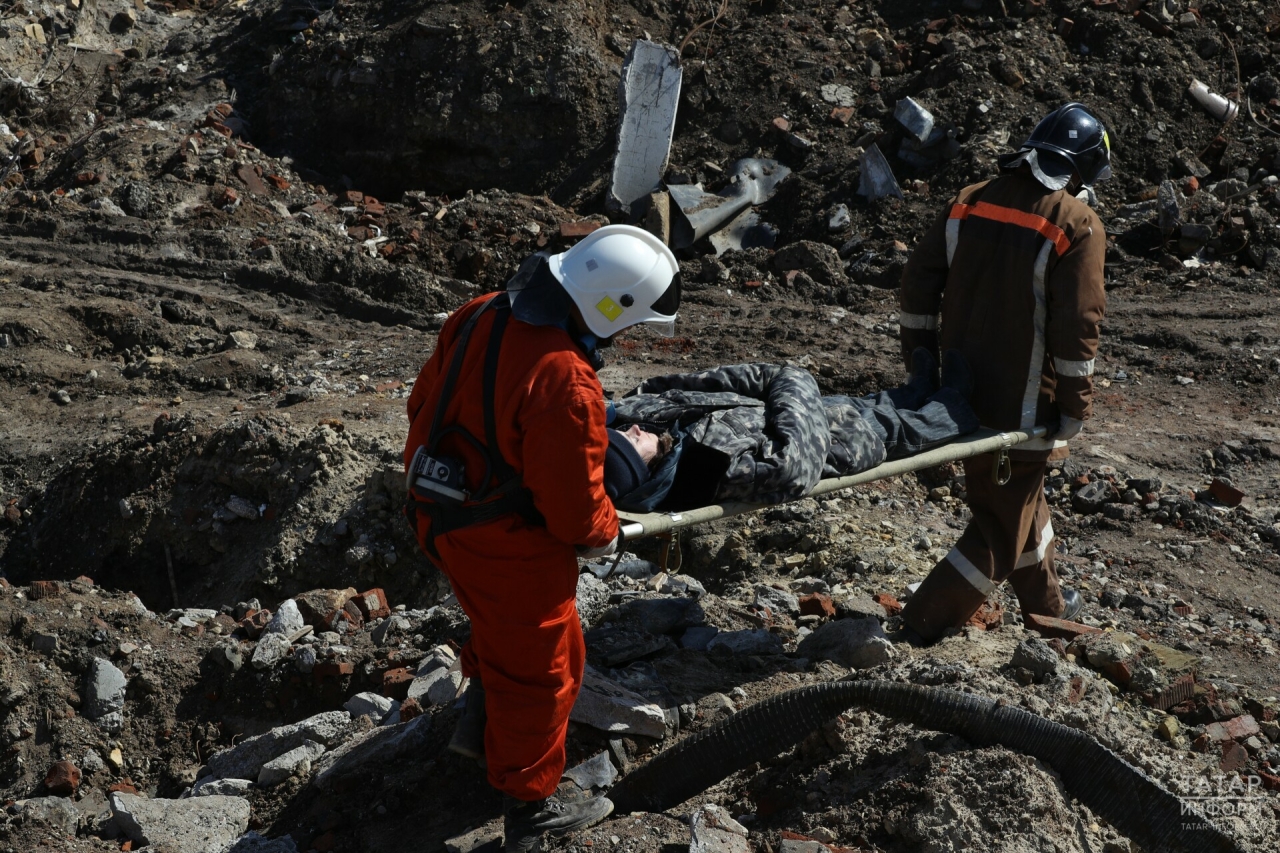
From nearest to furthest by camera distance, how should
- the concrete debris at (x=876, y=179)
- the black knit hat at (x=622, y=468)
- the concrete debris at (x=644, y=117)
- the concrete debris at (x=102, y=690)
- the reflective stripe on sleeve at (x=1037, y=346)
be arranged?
1. the black knit hat at (x=622, y=468)
2. the reflective stripe on sleeve at (x=1037, y=346)
3. the concrete debris at (x=102, y=690)
4. the concrete debris at (x=876, y=179)
5. the concrete debris at (x=644, y=117)

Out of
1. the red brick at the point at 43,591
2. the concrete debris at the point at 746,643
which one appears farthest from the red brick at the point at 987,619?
the red brick at the point at 43,591

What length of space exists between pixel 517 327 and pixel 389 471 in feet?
10.8

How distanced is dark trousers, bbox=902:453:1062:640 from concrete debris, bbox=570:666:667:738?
1.35 metres

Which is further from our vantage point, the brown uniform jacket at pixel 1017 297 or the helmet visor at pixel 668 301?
the brown uniform jacket at pixel 1017 297

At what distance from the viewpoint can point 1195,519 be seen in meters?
6.15

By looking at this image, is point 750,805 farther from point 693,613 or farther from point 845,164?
point 845,164

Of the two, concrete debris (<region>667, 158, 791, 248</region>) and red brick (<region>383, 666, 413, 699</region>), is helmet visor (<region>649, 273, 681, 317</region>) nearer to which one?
red brick (<region>383, 666, 413, 699</region>)

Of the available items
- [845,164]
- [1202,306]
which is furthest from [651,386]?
[845,164]

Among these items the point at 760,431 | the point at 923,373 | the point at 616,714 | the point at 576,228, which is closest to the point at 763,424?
the point at 760,431

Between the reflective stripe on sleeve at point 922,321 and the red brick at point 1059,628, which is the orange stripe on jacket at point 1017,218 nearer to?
the reflective stripe on sleeve at point 922,321

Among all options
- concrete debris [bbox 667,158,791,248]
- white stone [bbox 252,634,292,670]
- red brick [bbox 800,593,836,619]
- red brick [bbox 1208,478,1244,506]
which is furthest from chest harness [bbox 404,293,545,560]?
concrete debris [bbox 667,158,791,248]

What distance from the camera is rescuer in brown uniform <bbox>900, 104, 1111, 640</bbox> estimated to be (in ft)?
13.7

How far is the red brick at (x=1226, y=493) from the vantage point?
632 centimetres

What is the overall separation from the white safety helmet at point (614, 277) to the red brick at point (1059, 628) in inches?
101
